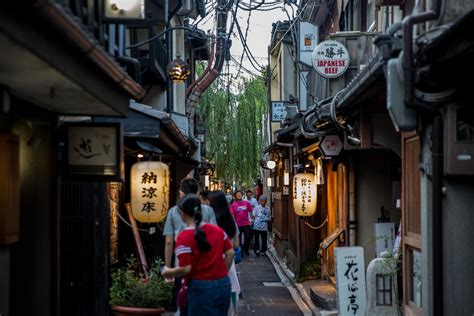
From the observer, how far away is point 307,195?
20734 mm

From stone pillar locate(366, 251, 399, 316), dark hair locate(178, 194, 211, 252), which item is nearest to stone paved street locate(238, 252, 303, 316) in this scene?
stone pillar locate(366, 251, 399, 316)

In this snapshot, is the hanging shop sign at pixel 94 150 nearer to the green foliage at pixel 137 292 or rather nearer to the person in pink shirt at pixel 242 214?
the green foliage at pixel 137 292

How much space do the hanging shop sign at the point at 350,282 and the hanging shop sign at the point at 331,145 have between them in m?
4.23

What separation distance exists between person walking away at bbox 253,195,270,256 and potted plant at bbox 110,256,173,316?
16645 millimetres

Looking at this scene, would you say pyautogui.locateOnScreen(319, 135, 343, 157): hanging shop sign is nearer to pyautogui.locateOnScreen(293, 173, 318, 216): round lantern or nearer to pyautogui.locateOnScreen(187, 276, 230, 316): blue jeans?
pyautogui.locateOnScreen(293, 173, 318, 216): round lantern

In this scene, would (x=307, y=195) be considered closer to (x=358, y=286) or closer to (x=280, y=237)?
(x=358, y=286)

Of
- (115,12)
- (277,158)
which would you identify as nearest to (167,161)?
(115,12)

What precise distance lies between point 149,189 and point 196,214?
5.06 metres

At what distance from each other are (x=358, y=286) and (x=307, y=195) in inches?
315

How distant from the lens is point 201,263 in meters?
8.41

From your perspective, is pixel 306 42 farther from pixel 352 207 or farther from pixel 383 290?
pixel 383 290

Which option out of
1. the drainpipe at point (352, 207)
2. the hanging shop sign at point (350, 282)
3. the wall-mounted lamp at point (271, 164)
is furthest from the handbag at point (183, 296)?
the wall-mounted lamp at point (271, 164)

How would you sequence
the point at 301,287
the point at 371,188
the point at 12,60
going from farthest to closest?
the point at 301,287 < the point at 371,188 < the point at 12,60

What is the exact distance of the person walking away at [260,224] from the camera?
2949 cm
